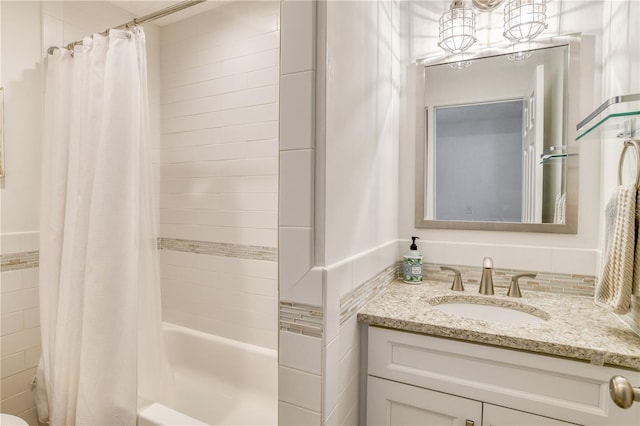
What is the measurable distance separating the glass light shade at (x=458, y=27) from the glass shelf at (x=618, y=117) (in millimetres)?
697

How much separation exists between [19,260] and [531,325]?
2.27 metres

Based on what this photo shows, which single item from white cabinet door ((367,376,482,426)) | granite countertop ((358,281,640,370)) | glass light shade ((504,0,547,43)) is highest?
glass light shade ((504,0,547,43))

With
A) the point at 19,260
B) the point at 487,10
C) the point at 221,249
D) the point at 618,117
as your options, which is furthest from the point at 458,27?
the point at 19,260

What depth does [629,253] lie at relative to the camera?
3.19ft

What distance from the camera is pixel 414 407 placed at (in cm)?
116

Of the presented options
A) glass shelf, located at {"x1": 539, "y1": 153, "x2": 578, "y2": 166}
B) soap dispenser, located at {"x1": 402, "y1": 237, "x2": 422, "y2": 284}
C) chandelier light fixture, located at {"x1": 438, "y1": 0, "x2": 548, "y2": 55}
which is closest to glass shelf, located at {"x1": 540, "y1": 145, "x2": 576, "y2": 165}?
glass shelf, located at {"x1": 539, "y1": 153, "x2": 578, "y2": 166}

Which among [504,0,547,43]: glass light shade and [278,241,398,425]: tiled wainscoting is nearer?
[278,241,398,425]: tiled wainscoting

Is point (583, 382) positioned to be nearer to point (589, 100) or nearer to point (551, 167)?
point (551, 167)

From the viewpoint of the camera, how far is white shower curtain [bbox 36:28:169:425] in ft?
4.21

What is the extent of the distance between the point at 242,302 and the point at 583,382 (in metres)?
1.64

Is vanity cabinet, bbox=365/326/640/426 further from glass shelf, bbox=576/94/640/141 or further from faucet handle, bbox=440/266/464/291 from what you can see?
glass shelf, bbox=576/94/640/141

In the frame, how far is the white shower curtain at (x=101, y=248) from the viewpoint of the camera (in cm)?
128

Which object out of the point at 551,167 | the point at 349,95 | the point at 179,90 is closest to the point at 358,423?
the point at 349,95

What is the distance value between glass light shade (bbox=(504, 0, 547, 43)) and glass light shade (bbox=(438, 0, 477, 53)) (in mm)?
144
